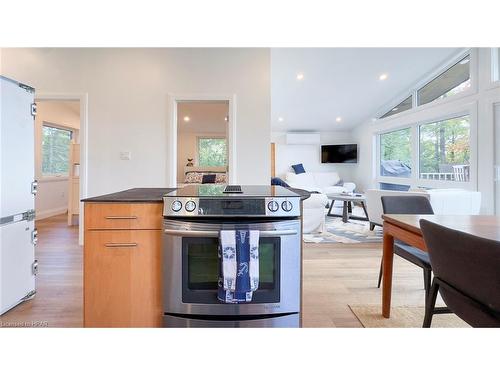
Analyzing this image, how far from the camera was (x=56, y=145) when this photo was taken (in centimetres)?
601

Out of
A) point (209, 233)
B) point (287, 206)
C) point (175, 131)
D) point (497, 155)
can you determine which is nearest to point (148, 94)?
point (175, 131)

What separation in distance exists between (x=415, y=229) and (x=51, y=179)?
265 inches

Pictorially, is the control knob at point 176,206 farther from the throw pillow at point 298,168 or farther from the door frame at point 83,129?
the throw pillow at point 298,168

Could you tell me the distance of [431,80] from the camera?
5.05 m

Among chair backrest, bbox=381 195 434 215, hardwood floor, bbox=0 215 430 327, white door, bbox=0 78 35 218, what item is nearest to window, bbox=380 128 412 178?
hardwood floor, bbox=0 215 430 327

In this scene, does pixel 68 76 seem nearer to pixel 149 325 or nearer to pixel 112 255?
pixel 112 255

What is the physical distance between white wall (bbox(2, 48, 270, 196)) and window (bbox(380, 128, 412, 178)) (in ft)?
12.6

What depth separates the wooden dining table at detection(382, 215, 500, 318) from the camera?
4.68 ft

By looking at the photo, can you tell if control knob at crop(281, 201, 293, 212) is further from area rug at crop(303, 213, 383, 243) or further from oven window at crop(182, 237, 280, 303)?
area rug at crop(303, 213, 383, 243)

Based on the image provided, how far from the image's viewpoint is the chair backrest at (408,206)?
7.23 feet

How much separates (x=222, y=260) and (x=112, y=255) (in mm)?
664
